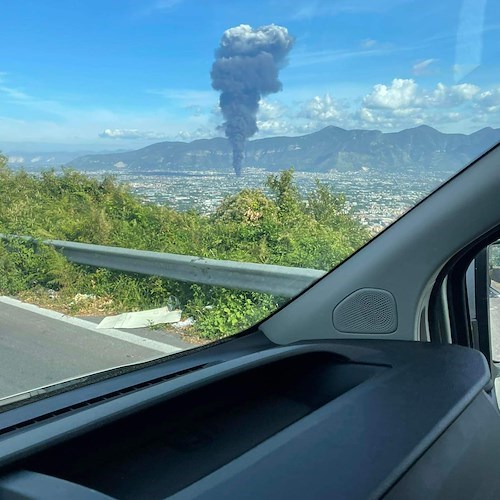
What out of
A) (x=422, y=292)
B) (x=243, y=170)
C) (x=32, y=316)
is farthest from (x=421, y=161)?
(x=32, y=316)

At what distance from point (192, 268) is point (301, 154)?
100cm

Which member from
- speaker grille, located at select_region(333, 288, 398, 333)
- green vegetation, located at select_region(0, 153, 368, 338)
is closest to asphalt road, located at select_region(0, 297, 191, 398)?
green vegetation, located at select_region(0, 153, 368, 338)

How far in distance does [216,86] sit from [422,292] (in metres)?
1.34

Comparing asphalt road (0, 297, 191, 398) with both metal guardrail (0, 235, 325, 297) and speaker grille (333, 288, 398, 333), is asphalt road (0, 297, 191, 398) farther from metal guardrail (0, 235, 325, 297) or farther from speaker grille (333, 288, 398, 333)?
speaker grille (333, 288, 398, 333)

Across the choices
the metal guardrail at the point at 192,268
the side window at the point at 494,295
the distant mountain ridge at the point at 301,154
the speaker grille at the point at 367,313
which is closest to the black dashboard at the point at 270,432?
the speaker grille at the point at 367,313

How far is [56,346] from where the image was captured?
311cm

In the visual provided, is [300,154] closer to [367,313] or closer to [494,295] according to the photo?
[367,313]

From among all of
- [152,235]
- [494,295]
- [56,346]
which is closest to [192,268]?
[152,235]

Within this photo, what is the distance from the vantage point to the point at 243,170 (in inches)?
131

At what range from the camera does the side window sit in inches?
112

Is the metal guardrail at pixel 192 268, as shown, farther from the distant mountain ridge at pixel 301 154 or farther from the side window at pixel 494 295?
the side window at pixel 494 295

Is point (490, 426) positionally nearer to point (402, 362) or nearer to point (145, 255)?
point (402, 362)

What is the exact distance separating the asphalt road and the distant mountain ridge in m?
0.88

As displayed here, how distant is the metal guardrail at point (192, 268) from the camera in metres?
3.42
